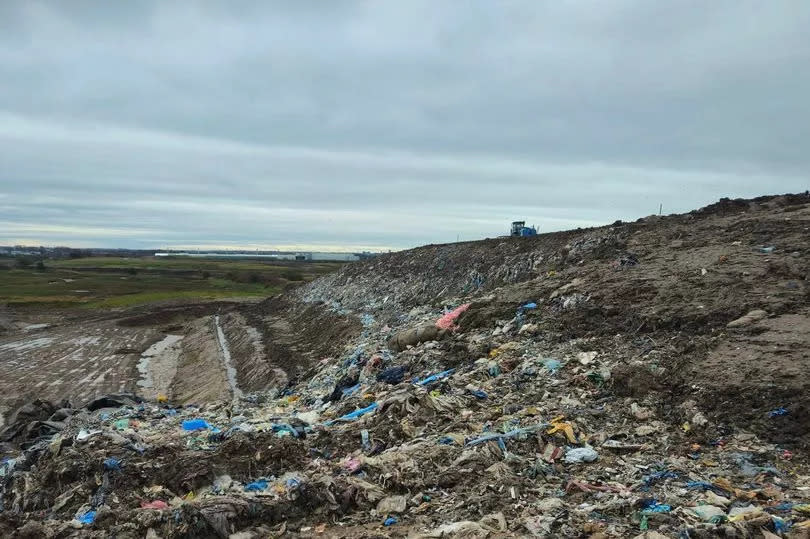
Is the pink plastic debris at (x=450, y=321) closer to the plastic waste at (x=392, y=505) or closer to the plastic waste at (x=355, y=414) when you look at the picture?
the plastic waste at (x=355, y=414)

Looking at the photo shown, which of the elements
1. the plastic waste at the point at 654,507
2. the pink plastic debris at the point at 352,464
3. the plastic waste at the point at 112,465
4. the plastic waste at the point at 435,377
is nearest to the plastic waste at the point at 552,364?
the plastic waste at the point at 435,377

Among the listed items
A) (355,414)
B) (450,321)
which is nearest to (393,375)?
(355,414)

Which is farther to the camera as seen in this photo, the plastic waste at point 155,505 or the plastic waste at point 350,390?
the plastic waste at point 350,390

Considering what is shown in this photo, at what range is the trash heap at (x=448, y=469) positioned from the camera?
493 cm

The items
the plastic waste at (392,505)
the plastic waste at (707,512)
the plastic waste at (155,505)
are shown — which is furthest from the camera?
the plastic waste at (155,505)

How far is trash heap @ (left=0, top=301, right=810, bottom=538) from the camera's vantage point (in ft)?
16.2

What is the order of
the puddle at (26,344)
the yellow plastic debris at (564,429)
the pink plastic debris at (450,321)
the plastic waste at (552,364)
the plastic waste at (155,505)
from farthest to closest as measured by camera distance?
the puddle at (26,344) → the pink plastic debris at (450,321) → the plastic waste at (552,364) → the yellow plastic debris at (564,429) → the plastic waste at (155,505)

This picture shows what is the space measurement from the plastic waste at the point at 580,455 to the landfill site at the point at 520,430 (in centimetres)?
4

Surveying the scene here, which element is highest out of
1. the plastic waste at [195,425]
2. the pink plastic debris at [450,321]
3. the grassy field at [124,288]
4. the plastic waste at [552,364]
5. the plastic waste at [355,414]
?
the pink plastic debris at [450,321]

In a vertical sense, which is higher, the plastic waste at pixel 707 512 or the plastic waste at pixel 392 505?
the plastic waste at pixel 707 512

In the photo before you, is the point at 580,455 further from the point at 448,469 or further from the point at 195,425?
the point at 195,425

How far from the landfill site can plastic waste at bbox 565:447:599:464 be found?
0.13 ft

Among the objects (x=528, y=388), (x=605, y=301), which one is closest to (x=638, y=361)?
(x=528, y=388)

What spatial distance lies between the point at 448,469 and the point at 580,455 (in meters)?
1.59
